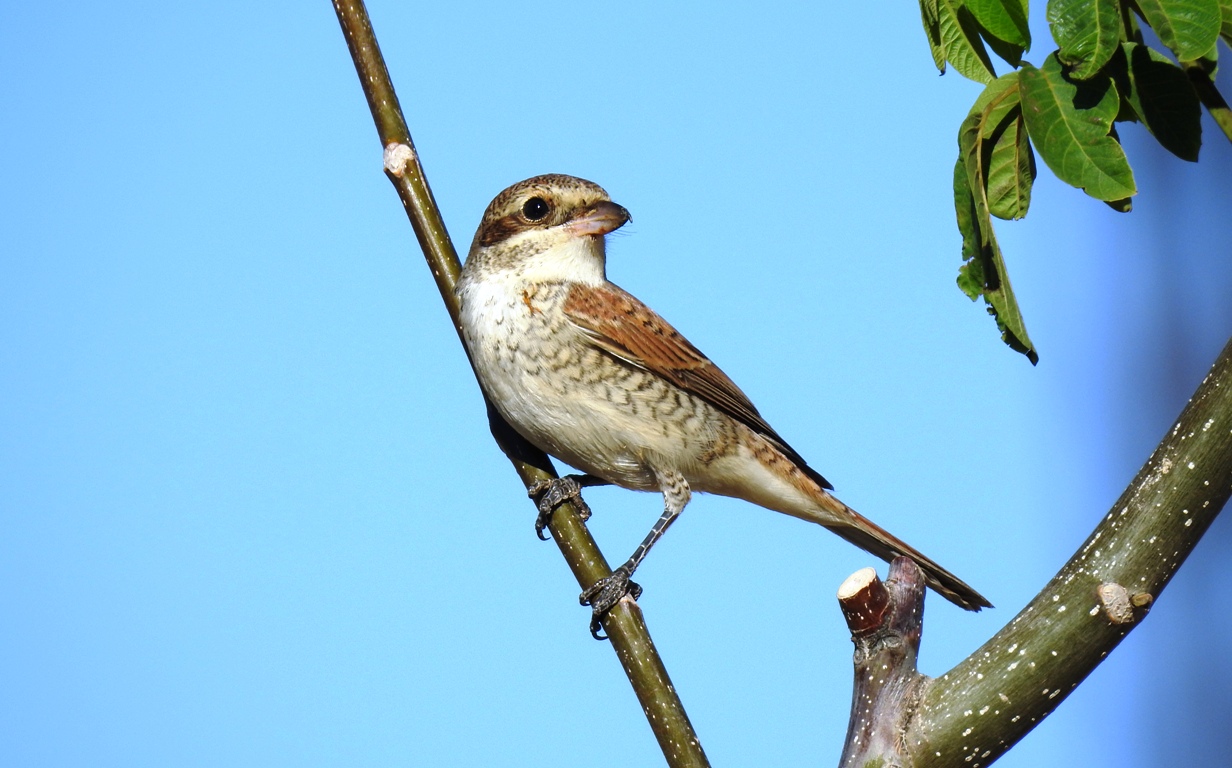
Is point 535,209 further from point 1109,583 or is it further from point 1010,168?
point 1109,583

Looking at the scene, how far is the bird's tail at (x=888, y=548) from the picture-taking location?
4441 mm

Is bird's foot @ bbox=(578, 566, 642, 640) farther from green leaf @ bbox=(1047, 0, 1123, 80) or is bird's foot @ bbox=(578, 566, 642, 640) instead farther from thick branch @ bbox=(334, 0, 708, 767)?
green leaf @ bbox=(1047, 0, 1123, 80)

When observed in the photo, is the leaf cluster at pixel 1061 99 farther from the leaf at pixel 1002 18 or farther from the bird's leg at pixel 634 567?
the bird's leg at pixel 634 567

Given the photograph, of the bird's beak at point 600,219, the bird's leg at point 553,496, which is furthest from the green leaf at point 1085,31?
the bird's beak at point 600,219

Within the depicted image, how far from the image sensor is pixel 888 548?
4793mm

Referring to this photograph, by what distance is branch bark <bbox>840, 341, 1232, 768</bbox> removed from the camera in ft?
7.26

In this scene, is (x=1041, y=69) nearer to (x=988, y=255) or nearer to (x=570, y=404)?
(x=988, y=255)

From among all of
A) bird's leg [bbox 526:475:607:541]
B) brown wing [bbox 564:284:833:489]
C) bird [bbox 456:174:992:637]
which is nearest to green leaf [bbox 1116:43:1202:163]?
bird's leg [bbox 526:475:607:541]

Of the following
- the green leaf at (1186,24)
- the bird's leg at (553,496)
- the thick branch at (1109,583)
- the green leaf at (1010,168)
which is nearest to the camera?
the green leaf at (1186,24)

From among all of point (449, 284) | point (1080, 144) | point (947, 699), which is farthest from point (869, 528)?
point (1080, 144)

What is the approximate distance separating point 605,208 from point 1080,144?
8.09 ft

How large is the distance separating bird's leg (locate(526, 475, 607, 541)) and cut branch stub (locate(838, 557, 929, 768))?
1168 millimetres

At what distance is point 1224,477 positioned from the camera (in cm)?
221

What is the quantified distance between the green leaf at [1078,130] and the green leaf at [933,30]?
187mm
